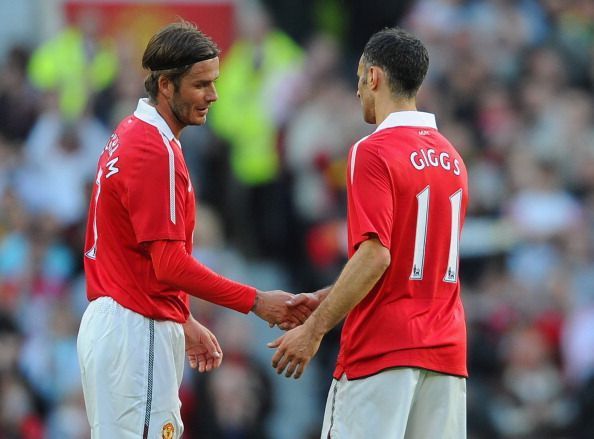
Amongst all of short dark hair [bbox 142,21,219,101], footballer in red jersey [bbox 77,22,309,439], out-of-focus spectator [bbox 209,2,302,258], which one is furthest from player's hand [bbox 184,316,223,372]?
out-of-focus spectator [bbox 209,2,302,258]

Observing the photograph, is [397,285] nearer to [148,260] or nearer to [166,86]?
[148,260]

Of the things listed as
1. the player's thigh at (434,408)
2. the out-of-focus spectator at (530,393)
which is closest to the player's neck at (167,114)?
the player's thigh at (434,408)

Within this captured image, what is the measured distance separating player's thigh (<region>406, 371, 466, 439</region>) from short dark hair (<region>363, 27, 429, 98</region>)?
4.24 feet

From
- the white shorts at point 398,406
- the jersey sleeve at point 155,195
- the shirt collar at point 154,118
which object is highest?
the shirt collar at point 154,118

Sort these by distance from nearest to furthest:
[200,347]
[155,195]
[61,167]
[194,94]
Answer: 1. [155,195]
2. [194,94]
3. [200,347]
4. [61,167]

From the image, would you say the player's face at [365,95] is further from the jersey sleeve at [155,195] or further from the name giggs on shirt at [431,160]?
the jersey sleeve at [155,195]

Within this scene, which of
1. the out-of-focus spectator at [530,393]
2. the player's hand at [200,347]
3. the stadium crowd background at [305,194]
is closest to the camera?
the player's hand at [200,347]

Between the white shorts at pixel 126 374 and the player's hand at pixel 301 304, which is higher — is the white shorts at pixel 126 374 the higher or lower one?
the lower one

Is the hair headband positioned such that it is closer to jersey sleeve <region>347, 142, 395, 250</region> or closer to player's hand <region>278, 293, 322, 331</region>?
jersey sleeve <region>347, 142, 395, 250</region>

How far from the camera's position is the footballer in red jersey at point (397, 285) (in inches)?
248

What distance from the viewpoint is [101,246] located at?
6504mm

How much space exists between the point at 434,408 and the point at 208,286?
1150mm

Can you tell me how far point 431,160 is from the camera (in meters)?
6.43

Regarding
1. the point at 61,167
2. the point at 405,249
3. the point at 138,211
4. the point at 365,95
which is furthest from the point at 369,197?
the point at 61,167
